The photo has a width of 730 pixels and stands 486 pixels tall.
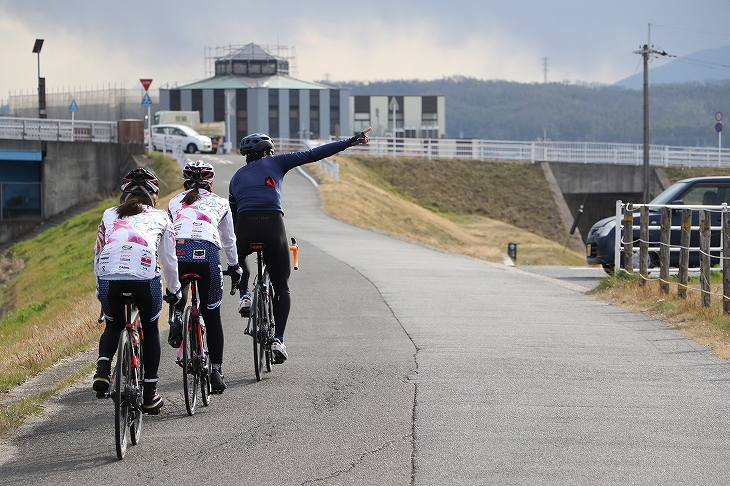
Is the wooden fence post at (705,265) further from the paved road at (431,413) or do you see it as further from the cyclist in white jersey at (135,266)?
the cyclist in white jersey at (135,266)

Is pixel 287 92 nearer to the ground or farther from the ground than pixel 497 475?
farther from the ground

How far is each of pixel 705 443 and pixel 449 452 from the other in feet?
5.42

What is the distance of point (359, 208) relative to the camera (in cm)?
3406

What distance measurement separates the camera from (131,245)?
19.2ft

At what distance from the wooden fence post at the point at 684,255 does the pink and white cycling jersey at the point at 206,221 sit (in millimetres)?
7359

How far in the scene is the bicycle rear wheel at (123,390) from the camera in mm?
5605

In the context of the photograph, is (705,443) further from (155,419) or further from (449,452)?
(155,419)

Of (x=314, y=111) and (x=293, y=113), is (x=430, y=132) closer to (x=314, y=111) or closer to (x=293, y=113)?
(x=314, y=111)

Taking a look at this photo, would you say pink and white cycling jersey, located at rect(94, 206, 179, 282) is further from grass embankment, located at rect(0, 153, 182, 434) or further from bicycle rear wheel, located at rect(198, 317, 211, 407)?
grass embankment, located at rect(0, 153, 182, 434)

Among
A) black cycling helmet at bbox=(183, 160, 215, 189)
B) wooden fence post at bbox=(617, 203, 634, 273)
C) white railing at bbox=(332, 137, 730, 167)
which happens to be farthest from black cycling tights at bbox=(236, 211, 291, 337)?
white railing at bbox=(332, 137, 730, 167)

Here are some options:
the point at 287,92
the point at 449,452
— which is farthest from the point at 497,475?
the point at 287,92

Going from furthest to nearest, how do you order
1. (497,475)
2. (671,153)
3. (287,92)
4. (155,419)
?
(287,92) → (671,153) → (155,419) → (497,475)

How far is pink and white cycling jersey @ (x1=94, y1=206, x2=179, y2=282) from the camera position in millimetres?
5801

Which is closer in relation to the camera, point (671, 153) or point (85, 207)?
point (85, 207)
